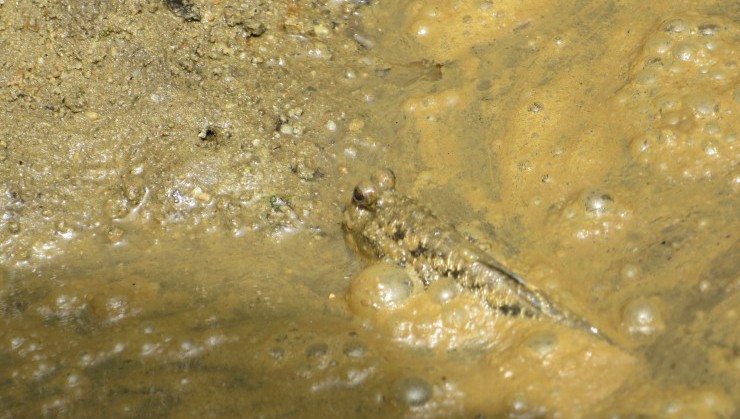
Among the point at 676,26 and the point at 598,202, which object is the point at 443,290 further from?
the point at 676,26

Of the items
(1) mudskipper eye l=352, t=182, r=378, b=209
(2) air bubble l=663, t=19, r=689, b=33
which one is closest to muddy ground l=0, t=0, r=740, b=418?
(2) air bubble l=663, t=19, r=689, b=33

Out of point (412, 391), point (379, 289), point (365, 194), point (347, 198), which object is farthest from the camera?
point (347, 198)

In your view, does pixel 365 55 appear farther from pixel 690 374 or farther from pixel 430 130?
pixel 690 374

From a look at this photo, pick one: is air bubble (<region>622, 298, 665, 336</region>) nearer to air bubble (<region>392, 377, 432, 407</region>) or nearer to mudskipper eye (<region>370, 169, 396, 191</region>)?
air bubble (<region>392, 377, 432, 407</region>)

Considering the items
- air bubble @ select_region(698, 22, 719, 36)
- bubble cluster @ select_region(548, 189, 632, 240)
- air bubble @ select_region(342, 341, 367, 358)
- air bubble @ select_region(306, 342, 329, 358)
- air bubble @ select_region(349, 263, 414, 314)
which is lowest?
air bubble @ select_region(306, 342, 329, 358)

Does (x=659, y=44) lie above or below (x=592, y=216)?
above

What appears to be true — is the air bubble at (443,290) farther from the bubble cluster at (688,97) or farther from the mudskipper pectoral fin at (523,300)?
the bubble cluster at (688,97)

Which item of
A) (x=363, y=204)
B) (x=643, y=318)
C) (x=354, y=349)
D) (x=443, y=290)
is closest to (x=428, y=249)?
(x=443, y=290)

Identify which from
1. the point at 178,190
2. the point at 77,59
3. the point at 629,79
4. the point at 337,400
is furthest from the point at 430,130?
the point at 77,59
